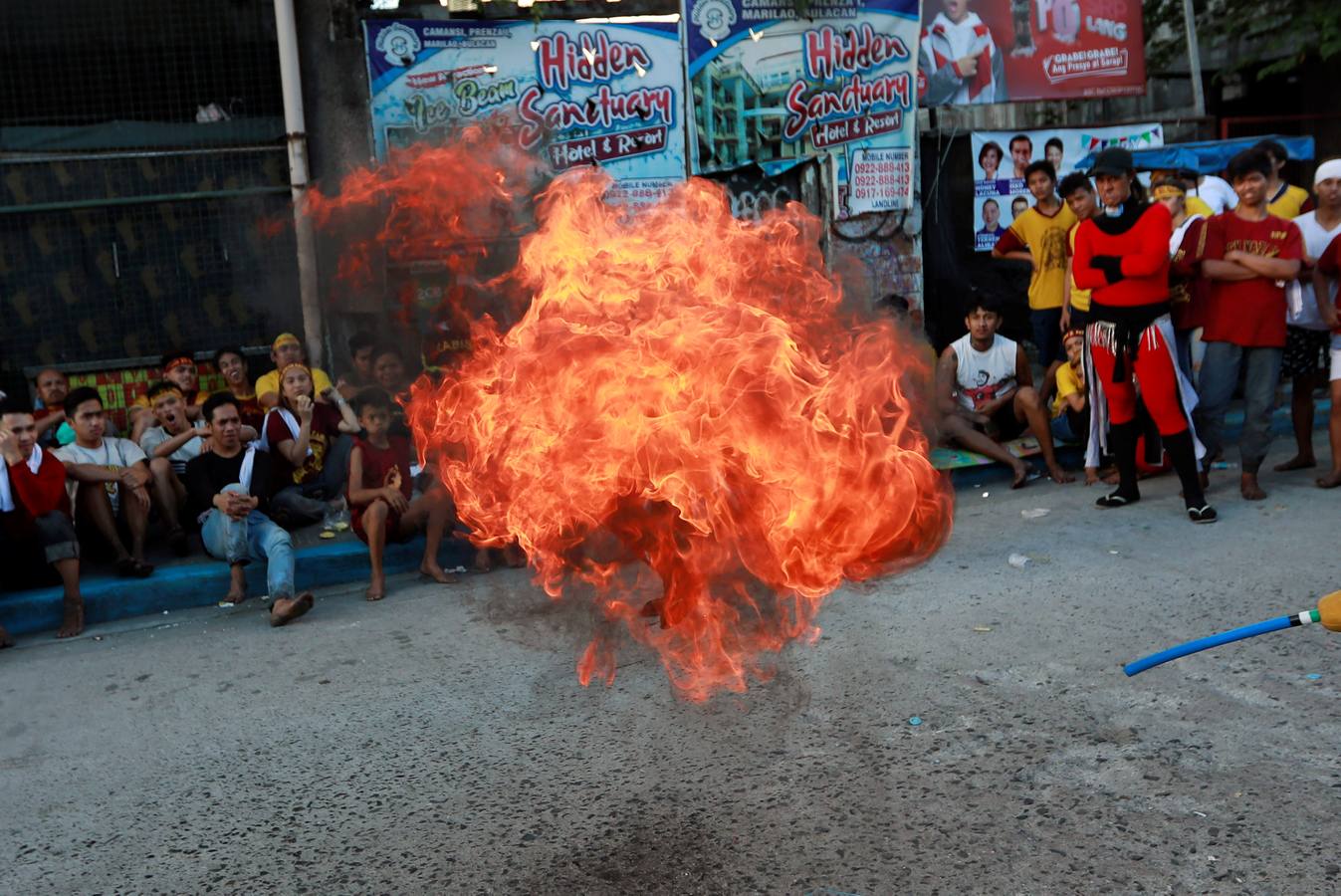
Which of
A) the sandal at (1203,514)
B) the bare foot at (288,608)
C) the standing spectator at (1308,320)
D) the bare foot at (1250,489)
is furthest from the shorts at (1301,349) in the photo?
the bare foot at (288,608)

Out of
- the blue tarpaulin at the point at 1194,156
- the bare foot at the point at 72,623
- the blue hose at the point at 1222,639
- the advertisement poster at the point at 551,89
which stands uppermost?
the advertisement poster at the point at 551,89

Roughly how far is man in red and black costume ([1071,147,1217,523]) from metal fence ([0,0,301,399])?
19.7 ft

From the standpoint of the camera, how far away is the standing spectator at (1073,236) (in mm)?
7668

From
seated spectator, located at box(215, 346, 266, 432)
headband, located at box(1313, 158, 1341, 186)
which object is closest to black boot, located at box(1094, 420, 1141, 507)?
headband, located at box(1313, 158, 1341, 186)

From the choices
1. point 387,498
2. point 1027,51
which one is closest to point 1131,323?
point 387,498

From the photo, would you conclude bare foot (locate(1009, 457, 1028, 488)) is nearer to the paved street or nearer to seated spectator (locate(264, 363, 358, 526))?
the paved street

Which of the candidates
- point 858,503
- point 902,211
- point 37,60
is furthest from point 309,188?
point 858,503

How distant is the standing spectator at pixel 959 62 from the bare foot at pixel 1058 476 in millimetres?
4394

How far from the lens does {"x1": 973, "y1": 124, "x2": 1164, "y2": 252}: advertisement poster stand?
35.6ft

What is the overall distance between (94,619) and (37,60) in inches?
191

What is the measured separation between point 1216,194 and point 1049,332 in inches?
65.8

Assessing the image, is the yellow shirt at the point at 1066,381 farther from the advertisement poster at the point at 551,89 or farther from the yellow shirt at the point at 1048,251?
the advertisement poster at the point at 551,89

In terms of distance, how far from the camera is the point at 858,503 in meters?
3.58

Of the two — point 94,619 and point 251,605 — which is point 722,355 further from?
point 94,619
